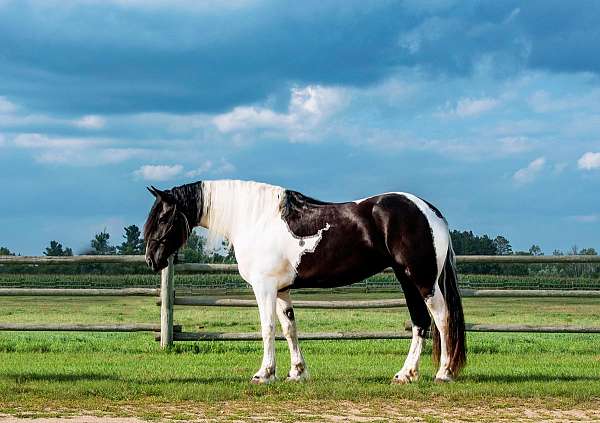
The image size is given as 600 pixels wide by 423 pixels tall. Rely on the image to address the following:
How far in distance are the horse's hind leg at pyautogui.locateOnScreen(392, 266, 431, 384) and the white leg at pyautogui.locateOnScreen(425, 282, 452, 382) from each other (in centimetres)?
20

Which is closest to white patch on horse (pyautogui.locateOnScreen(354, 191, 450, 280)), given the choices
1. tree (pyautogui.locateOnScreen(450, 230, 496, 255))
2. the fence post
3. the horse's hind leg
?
the horse's hind leg

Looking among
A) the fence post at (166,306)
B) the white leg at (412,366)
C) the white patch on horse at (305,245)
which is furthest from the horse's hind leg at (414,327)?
the fence post at (166,306)

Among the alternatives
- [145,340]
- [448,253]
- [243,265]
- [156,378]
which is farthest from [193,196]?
[145,340]

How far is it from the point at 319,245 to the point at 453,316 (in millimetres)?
1471

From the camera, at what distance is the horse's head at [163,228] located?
8.16 metres

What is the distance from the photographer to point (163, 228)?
8.23m

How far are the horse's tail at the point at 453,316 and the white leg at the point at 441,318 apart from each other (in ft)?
0.13

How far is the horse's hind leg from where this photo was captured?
7.99 meters

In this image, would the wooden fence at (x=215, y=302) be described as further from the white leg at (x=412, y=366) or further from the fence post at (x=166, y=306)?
the white leg at (x=412, y=366)

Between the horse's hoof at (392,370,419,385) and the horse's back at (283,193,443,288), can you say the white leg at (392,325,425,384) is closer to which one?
the horse's hoof at (392,370,419,385)

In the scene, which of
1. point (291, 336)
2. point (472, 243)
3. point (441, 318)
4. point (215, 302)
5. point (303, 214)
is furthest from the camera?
point (472, 243)

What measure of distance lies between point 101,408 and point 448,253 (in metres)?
3.57

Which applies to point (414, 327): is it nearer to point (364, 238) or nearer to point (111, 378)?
point (364, 238)

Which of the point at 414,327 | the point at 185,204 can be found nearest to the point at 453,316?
the point at 414,327
